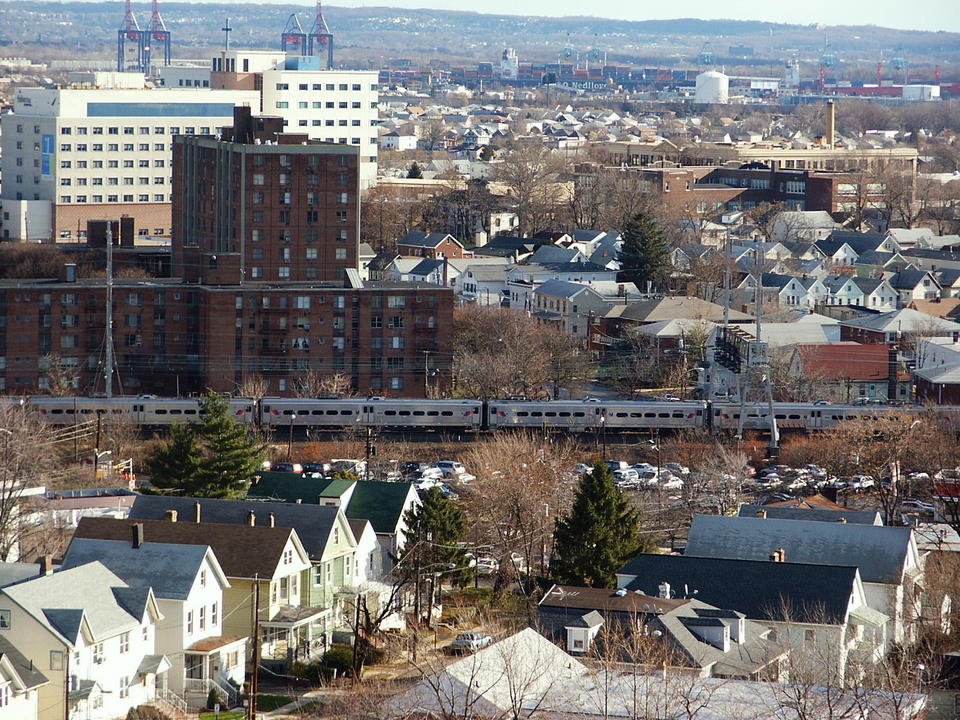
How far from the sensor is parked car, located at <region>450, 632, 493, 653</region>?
82.3 ft

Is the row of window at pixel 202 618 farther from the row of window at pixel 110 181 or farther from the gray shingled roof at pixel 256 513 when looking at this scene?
the row of window at pixel 110 181

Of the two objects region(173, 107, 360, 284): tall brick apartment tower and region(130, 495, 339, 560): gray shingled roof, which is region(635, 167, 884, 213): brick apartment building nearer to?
region(173, 107, 360, 284): tall brick apartment tower

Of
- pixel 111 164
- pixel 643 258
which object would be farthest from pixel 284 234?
pixel 111 164

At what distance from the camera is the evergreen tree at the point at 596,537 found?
2961 cm

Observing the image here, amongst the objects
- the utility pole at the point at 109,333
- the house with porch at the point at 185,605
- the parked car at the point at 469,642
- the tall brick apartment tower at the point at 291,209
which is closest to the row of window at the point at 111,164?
the tall brick apartment tower at the point at 291,209

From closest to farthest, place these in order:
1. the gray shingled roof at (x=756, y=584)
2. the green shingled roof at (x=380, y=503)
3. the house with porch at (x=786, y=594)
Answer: the house with porch at (x=786, y=594) → the gray shingled roof at (x=756, y=584) → the green shingled roof at (x=380, y=503)

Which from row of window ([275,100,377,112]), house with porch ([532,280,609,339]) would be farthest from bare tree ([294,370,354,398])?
row of window ([275,100,377,112])

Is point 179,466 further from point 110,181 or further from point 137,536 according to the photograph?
point 110,181

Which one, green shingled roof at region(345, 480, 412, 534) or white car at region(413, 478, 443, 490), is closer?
green shingled roof at region(345, 480, 412, 534)

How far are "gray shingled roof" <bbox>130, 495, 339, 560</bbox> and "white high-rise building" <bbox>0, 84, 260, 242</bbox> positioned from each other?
178 ft

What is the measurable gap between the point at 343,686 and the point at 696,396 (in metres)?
29.3

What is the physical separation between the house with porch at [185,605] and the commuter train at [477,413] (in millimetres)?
20117

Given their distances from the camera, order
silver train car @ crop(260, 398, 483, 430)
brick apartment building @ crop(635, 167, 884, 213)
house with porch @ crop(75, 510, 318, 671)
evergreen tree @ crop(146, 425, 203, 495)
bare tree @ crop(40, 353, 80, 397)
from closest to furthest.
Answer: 1. house with porch @ crop(75, 510, 318, 671)
2. evergreen tree @ crop(146, 425, 203, 495)
3. silver train car @ crop(260, 398, 483, 430)
4. bare tree @ crop(40, 353, 80, 397)
5. brick apartment building @ crop(635, 167, 884, 213)

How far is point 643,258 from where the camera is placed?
7306cm
